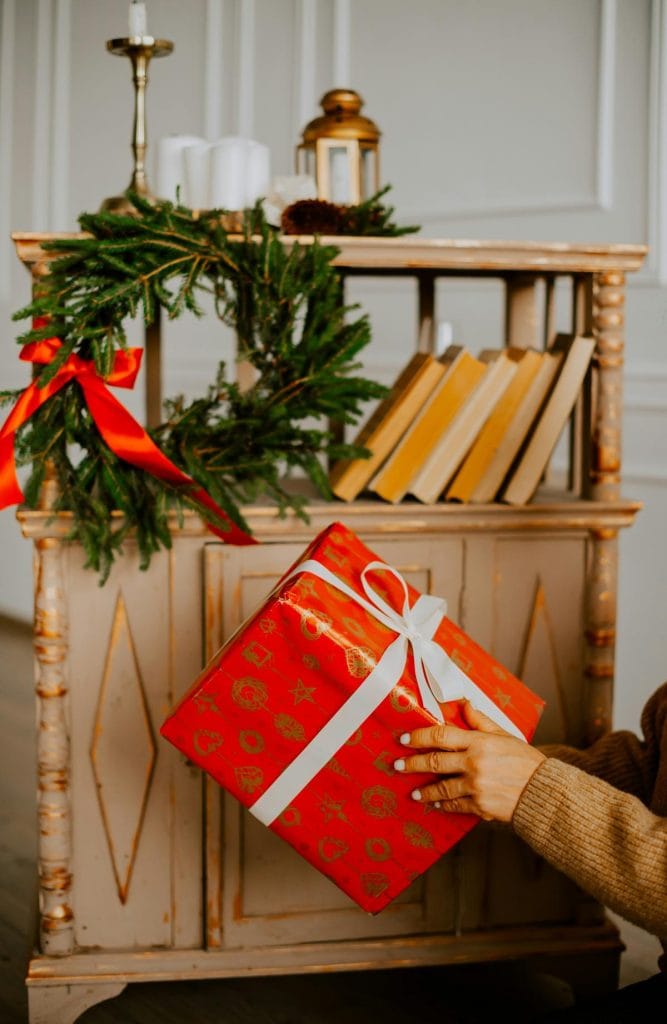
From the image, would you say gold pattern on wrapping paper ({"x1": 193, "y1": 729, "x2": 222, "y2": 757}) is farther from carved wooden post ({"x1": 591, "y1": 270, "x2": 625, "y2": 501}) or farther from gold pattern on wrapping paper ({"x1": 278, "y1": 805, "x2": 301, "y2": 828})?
carved wooden post ({"x1": 591, "y1": 270, "x2": 625, "y2": 501})

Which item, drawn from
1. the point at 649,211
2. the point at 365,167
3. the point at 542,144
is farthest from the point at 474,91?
the point at 365,167

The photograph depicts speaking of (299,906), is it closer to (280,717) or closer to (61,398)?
Answer: (280,717)

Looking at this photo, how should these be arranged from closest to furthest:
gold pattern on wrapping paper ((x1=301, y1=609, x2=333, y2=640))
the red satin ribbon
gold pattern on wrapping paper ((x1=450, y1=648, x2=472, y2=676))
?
gold pattern on wrapping paper ((x1=301, y1=609, x2=333, y2=640)), gold pattern on wrapping paper ((x1=450, y1=648, x2=472, y2=676)), the red satin ribbon

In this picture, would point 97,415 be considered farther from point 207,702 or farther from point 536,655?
point 536,655

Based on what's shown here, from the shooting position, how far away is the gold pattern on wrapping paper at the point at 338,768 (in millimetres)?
1261

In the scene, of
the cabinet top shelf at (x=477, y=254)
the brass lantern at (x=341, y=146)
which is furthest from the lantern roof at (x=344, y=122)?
the cabinet top shelf at (x=477, y=254)

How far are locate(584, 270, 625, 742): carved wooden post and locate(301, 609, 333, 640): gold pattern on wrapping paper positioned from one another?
1.99ft

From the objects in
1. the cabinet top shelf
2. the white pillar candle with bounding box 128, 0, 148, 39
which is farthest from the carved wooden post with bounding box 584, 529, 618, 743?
the white pillar candle with bounding box 128, 0, 148, 39

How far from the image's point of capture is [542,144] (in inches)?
108

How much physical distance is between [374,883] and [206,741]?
26 cm

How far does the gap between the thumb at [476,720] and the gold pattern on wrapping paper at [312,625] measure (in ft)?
0.57

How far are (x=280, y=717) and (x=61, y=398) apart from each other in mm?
528

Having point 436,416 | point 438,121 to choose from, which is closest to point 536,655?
point 436,416

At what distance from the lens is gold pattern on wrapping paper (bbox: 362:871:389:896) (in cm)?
131
